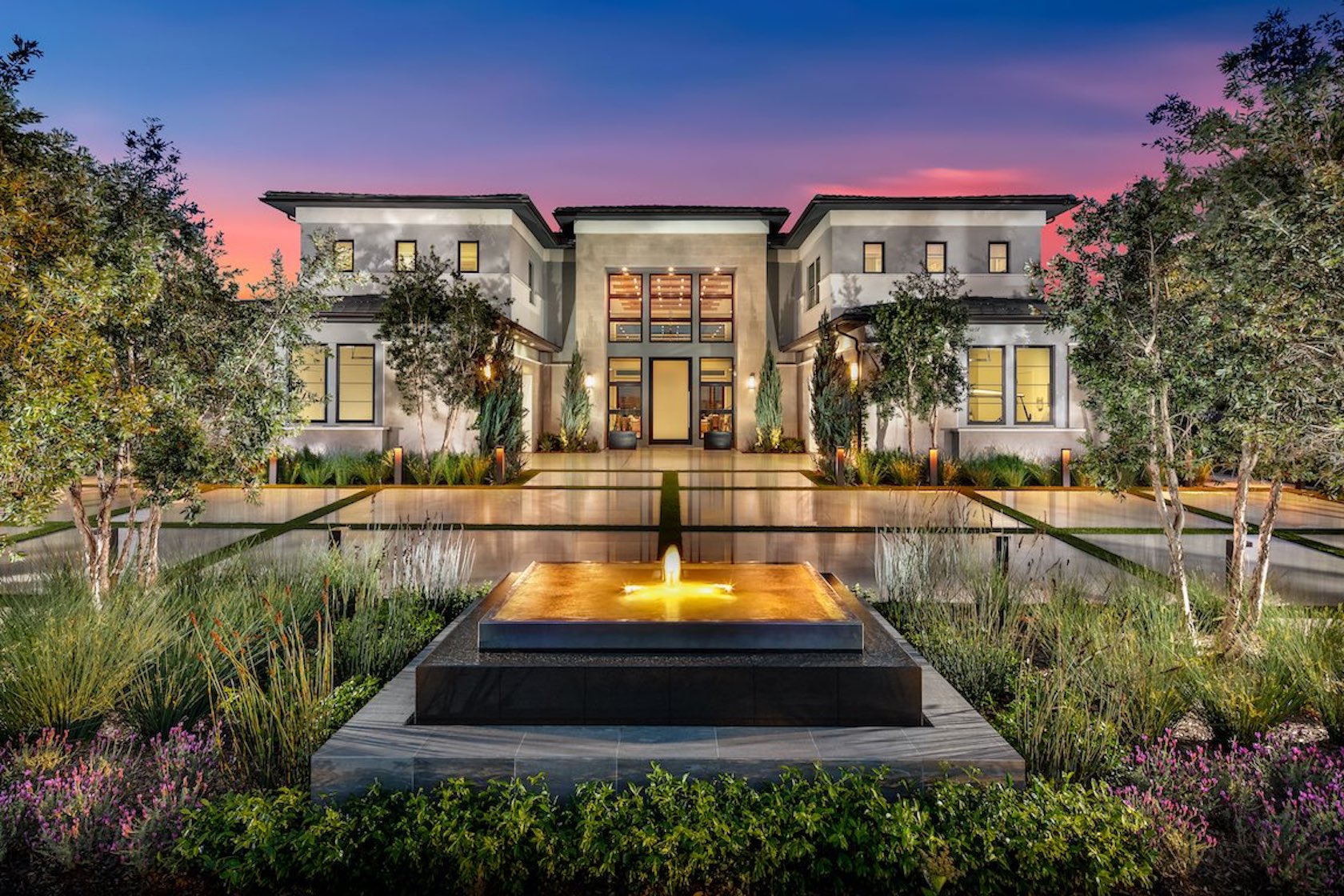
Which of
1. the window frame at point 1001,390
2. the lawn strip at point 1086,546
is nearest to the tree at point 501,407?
the lawn strip at point 1086,546

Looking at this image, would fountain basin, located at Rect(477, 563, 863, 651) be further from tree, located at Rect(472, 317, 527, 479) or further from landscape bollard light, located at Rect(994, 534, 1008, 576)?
tree, located at Rect(472, 317, 527, 479)

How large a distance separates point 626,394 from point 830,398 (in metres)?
11.1

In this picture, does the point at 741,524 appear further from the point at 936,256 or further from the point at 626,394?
the point at 626,394

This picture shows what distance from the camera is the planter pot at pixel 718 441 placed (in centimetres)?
3122

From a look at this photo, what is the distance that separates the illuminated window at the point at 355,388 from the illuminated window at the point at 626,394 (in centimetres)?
1036

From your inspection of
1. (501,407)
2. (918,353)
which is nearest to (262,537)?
(501,407)

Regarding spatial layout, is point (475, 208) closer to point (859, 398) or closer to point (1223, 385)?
point (859, 398)

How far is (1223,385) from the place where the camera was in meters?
5.87

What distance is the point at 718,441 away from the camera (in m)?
31.3

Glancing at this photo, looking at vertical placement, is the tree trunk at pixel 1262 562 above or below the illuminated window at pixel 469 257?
below

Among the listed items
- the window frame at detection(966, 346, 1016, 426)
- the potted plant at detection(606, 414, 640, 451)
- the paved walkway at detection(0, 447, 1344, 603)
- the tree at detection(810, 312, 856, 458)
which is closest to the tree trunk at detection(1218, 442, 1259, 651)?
the paved walkway at detection(0, 447, 1344, 603)

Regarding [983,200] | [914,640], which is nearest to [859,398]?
[983,200]

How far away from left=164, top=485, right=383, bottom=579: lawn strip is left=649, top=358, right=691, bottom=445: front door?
15392 mm

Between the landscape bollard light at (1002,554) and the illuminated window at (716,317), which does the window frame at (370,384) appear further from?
the landscape bollard light at (1002,554)
